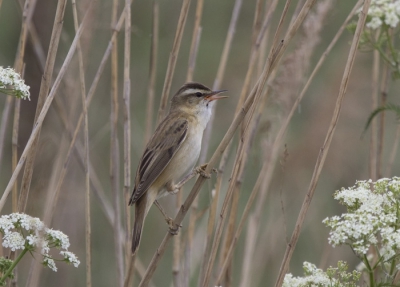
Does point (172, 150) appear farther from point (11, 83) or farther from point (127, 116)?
point (11, 83)

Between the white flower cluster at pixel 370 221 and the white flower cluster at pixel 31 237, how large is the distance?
95 centimetres

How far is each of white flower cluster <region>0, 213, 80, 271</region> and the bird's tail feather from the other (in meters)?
0.80

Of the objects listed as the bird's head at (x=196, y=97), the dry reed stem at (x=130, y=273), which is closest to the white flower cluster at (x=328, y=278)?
the dry reed stem at (x=130, y=273)

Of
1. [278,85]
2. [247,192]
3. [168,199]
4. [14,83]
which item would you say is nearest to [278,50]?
[278,85]

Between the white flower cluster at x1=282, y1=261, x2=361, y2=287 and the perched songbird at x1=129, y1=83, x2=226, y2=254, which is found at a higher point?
the perched songbird at x1=129, y1=83, x2=226, y2=254

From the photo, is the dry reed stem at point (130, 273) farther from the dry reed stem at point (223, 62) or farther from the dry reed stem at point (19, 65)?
the dry reed stem at point (223, 62)

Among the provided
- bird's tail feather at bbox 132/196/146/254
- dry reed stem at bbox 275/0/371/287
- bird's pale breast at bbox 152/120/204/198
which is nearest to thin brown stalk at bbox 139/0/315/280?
dry reed stem at bbox 275/0/371/287

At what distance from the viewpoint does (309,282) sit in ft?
7.73

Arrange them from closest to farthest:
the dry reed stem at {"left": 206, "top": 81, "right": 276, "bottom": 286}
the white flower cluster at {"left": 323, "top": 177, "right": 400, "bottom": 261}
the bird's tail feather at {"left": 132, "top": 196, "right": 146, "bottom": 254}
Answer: the white flower cluster at {"left": 323, "top": 177, "right": 400, "bottom": 261} → the dry reed stem at {"left": 206, "top": 81, "right": 276, "bottom": 286} → the bird's tail feather at {"left": 132, "top": 196, "right": 146, "bottom": 254}

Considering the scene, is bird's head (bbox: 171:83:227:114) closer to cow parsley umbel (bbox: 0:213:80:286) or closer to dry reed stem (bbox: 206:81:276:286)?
dry reed stem (bbox: 206:81:276:286)

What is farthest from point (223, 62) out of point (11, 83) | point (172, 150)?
point (11, 83)

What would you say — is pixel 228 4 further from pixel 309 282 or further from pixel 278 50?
pixel 309 282

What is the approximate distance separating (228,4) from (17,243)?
4.83 metres

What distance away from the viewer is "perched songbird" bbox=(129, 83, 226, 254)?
3.44m
